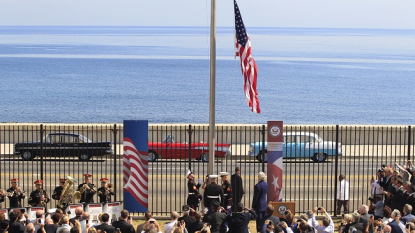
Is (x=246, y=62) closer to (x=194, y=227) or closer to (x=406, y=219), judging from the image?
(x=194, y=227)

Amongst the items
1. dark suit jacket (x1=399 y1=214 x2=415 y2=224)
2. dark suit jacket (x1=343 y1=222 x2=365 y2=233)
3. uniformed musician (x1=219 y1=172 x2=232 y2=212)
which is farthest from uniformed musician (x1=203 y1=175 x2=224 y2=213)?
dark suit jacket (x1=399 y1=214 x2=415 y2=224)

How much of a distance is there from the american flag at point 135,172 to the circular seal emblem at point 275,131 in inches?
125

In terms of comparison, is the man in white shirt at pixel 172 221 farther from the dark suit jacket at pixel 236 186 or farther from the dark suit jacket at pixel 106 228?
the dark suit jacket at pixel 236 186

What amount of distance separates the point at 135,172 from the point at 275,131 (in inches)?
142

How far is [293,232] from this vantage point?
12078mm

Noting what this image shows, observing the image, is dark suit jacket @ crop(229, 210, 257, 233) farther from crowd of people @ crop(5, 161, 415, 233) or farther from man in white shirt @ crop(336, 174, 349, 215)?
man in white shirt @ crop(336, 174, 349, 215)

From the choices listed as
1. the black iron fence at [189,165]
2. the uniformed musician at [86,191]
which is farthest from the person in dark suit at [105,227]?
the black iron fence at [189,165]

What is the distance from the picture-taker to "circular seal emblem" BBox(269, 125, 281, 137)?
651 inches

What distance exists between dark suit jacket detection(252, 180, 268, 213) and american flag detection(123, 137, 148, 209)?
281 cm

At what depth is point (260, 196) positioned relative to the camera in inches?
611

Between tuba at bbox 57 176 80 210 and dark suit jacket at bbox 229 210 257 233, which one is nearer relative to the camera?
dark suit jacket at bbox 229 210 257 233

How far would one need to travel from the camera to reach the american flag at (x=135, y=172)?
16359 millimetres

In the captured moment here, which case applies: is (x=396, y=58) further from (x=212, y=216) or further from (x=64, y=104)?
(x=212, y=216)

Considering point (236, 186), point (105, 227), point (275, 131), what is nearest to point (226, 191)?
point (236, 186)
